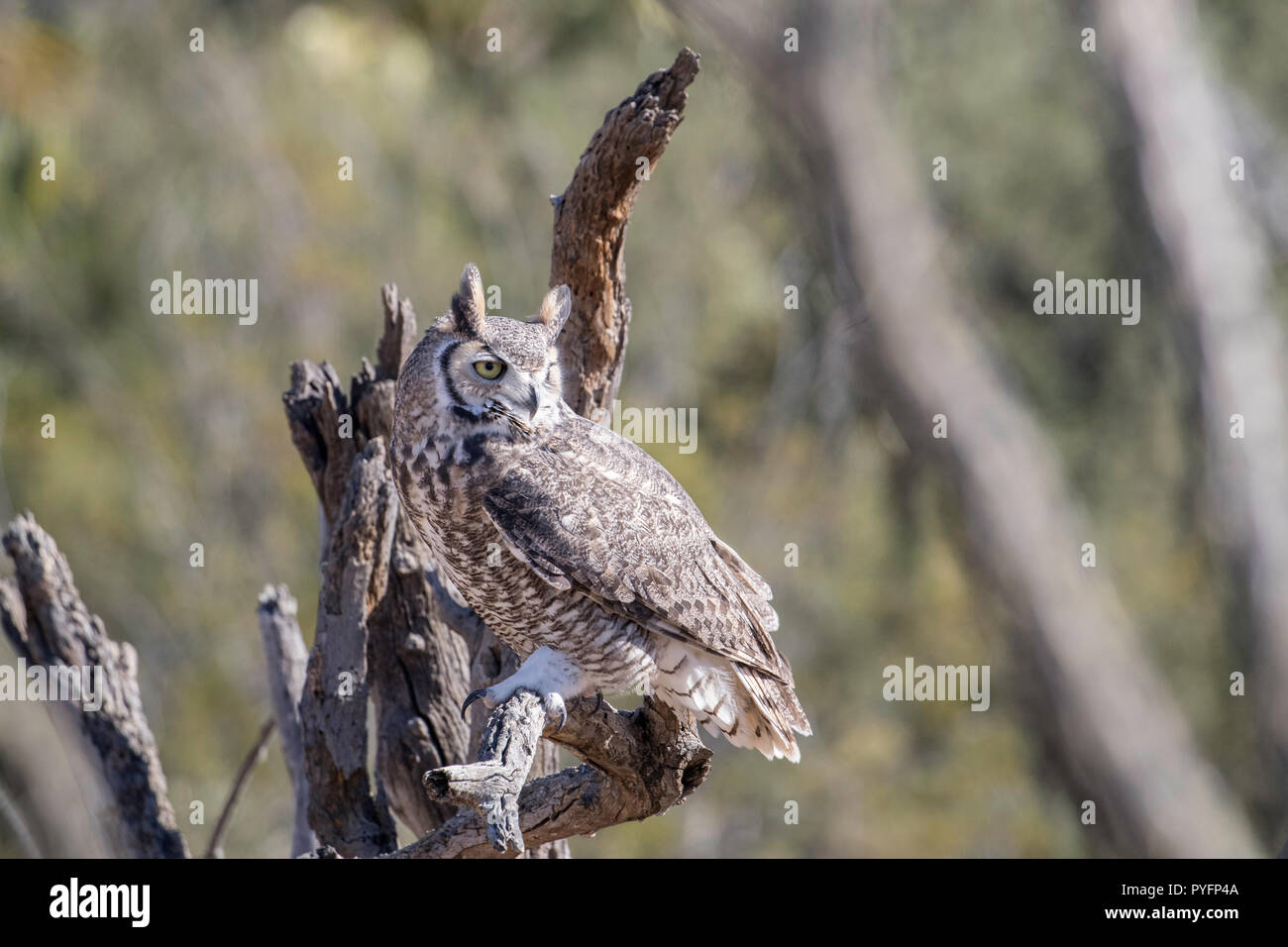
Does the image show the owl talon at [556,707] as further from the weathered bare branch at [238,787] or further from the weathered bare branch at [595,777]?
the weathered bare branch at [238,787]

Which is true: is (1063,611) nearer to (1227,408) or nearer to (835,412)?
(1227,408)

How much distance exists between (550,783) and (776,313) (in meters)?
12.8

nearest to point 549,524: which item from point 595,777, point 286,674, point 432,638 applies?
point 595,777

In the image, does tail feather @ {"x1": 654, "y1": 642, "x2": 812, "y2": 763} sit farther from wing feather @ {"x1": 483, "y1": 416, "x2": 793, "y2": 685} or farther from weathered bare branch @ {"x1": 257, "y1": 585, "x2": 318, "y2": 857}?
weathered bare branch @ {"x1": 257, "y1": 585, "x2": 318, "y2": 857}

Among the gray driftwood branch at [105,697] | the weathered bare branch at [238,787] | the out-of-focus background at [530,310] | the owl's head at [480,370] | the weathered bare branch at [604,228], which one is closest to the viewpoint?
the owl's head at [480,370]

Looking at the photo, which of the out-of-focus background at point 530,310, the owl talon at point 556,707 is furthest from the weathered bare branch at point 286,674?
the out-of-focus background at point 530,310

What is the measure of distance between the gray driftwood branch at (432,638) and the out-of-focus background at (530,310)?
30.0 ft

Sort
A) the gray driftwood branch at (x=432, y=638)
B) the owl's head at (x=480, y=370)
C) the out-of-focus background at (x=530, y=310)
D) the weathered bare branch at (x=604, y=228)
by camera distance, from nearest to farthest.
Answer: the owl's head at (x=480, y=370) → the gray driftwood branch at (x=432, y=638) → the weathered bare branch at (x=604, y=228) → the out-of-focus background at (x=530, y=310)

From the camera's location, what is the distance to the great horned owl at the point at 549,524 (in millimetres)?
2975

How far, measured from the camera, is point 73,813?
24.0 feet

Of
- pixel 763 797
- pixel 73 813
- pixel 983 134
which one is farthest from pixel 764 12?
pixel 763 797

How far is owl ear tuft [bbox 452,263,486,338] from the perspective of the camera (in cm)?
296
